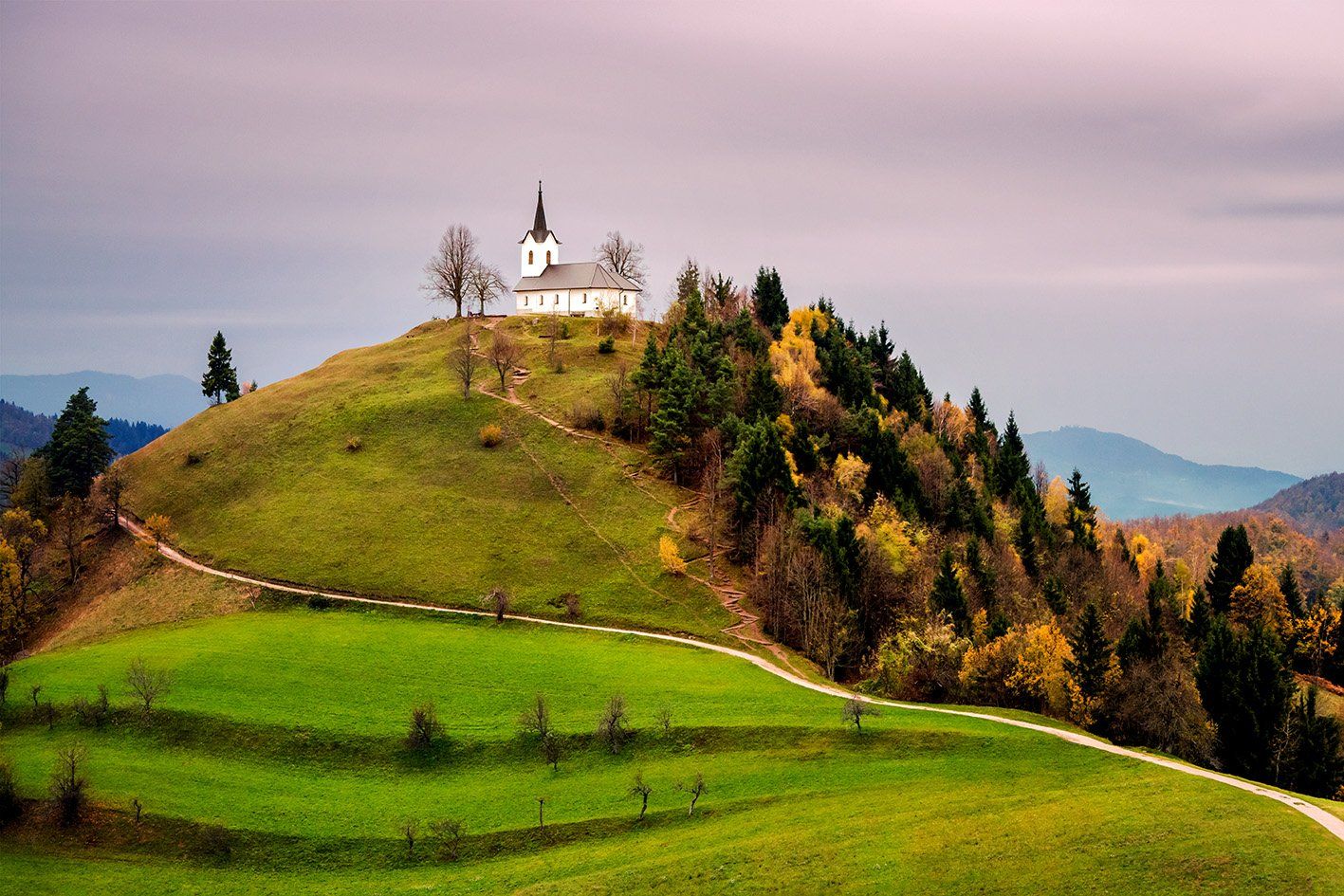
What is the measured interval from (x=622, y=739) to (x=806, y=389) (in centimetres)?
5430

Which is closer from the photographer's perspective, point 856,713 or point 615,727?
point 856,713

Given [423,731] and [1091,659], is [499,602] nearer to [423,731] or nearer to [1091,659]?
[423,731]

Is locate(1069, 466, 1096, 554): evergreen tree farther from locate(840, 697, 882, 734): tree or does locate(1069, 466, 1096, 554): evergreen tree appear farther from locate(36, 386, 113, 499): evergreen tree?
locate(36, 386, 113, 499): evergreen tree

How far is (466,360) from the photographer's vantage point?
4914 inches

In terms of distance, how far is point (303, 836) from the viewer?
178 ft

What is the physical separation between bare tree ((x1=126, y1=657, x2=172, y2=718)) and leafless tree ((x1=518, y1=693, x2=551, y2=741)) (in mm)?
23857

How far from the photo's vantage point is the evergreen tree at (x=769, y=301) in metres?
135

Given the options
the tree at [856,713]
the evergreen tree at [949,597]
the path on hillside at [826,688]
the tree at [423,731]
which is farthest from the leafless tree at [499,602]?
the evergreen tree at [949,597]

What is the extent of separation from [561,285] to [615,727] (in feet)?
329

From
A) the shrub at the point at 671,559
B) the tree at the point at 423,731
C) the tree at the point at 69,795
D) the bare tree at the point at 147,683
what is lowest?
the tree at the point at 69,795

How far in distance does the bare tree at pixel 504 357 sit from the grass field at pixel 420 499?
109 inches

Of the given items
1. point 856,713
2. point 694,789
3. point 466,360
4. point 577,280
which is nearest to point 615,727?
point 694,789

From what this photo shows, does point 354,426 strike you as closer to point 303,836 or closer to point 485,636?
point 485,636

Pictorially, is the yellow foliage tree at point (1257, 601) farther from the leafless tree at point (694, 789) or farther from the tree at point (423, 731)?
the tree at point (423, 731)
